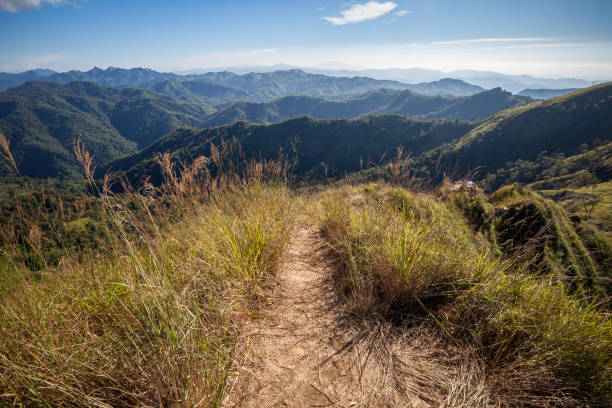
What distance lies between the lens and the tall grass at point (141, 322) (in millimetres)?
1358

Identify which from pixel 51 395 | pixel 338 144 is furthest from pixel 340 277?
pixel 338 144

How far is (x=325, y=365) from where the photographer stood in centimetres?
180

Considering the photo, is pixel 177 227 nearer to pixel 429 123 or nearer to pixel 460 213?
pixel 460 213

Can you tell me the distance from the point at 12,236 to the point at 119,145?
24133cm

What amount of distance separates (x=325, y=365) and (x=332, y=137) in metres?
122

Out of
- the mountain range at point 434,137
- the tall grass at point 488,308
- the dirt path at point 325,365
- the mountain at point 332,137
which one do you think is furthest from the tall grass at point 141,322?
the mountain at point 332,137

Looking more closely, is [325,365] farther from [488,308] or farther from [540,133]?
[540,133]

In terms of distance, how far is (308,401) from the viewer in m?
1.54

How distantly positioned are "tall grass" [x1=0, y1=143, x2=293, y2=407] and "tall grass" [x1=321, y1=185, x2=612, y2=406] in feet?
3.85

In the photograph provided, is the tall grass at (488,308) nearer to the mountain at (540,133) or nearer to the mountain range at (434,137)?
the mountain range at (434,137)

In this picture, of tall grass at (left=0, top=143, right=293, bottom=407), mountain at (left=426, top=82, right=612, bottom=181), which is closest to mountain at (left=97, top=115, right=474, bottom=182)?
mountain at (left=426, top=82, right=612, bottom=181)

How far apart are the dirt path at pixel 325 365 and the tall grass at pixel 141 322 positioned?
224mm

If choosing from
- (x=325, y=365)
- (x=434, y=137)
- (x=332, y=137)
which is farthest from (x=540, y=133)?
(x=325, y=365)

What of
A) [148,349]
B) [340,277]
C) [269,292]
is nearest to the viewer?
[148,349]
